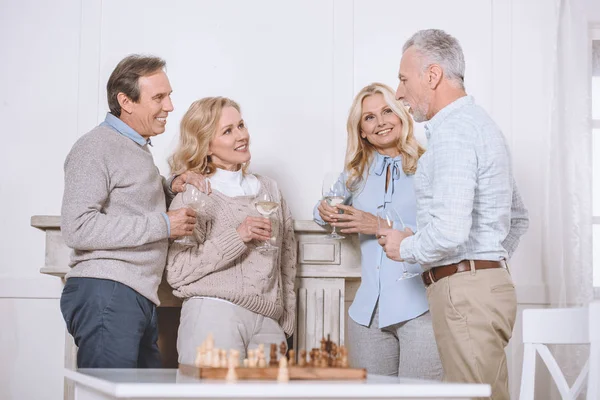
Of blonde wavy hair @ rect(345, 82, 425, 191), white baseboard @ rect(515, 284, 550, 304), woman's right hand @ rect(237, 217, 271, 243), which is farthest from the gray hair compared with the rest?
white baseboard @ rect(515, 284, 550, 304)

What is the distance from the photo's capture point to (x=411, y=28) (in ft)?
12.9

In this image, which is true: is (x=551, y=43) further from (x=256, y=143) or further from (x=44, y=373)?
(x=44, y=373)

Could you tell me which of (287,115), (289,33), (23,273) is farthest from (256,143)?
(23,273)

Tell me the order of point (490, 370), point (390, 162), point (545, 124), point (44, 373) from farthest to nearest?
point (545, 124) < point (44, 373) < point (390, 162) < point (490, 370)

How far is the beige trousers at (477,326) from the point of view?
2.21 metres

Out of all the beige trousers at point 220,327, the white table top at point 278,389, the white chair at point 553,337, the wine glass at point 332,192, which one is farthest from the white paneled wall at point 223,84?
the white table top at point 278,389

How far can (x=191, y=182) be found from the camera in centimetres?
276

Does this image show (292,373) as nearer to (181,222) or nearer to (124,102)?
(181,222)

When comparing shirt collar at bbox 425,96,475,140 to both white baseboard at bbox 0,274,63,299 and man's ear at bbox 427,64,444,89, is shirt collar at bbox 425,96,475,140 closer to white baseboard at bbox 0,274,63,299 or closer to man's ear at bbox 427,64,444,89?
man's ear at bbox 427,64,444,89

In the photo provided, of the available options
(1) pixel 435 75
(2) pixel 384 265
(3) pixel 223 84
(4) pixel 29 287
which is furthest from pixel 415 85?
(4) pixel 29 287

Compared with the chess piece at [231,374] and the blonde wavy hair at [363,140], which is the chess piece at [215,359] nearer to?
the chess piece at [231,374]

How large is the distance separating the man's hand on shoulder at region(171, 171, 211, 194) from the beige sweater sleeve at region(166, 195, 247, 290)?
0.06 m

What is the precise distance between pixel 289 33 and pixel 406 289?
1619 millimetres

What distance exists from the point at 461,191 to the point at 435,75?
44 cm
